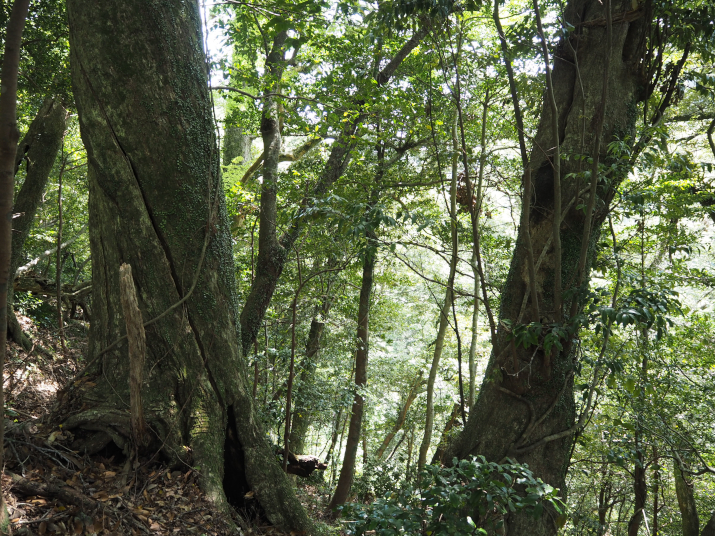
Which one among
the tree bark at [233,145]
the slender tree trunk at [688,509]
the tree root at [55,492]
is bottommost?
the tree root at [55,492]

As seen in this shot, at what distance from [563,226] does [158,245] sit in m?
3.32

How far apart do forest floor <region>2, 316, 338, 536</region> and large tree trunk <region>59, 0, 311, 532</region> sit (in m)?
0.15

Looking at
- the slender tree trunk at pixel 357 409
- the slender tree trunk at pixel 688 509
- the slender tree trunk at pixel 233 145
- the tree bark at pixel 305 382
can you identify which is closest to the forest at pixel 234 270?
the tree bark at pixel 305 382

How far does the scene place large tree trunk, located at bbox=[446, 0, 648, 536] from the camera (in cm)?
401

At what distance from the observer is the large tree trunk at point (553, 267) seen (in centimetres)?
401

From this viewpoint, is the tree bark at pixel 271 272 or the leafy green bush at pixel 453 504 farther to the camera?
the tree bark at pixel 271 272

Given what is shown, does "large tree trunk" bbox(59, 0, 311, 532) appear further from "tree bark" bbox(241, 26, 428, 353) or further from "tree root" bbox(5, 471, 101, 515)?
"tree bark" bbox(241, 26, 428, 353)

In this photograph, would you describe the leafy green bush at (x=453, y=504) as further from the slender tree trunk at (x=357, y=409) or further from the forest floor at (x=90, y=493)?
the slender tree trunk at (x=357, y=409)

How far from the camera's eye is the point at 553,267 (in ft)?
13.7

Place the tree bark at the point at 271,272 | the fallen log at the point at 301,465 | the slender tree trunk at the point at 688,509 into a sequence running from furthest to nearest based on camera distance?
1. the slender tree trunk at the point at 688,509
2. the fallen log at the point at 301,465
3. the tree bark at the point at 271,272

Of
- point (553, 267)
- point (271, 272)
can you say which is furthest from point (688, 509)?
point (271, 272)

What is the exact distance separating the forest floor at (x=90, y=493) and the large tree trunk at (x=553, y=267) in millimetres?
2014

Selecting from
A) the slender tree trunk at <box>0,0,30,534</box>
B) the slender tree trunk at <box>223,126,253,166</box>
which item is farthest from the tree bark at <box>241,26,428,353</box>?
the slender tree trunk at <box>223,126,253,166</box>

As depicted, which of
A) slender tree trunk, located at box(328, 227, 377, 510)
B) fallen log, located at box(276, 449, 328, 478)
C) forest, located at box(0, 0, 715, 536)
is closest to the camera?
forest, located at box(0, 0, 715, 536)
